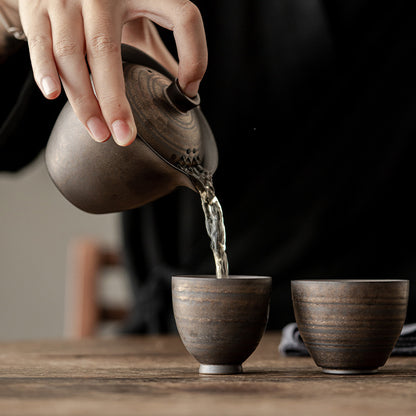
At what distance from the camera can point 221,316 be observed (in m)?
0.71

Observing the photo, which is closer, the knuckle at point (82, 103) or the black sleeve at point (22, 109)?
the knuckle at point (82, 103)

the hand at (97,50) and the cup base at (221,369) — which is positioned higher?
the hand at (97,50)

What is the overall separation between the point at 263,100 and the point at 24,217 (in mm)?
2728

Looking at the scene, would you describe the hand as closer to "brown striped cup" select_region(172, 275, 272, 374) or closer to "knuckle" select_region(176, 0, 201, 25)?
"knuckle" select_region(176, 0, 201, 25)

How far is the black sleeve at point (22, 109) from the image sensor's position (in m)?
1.18

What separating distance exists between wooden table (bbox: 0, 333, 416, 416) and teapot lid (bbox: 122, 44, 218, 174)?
0.25m

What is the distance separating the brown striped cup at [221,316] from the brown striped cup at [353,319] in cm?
6

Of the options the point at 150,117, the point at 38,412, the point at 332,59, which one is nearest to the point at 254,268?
the point at 332,59

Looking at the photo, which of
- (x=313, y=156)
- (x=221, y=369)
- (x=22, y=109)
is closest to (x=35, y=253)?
(x=313, y=156)

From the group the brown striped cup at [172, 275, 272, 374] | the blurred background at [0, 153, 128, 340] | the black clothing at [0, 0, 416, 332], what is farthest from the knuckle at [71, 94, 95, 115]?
the blurred background at [0, 153, 128, 340]

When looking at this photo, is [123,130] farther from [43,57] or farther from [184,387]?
[184,387]

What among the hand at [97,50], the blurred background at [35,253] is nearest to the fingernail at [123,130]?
the hand at [97,50]

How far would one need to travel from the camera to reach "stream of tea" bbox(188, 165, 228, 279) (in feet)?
2.69

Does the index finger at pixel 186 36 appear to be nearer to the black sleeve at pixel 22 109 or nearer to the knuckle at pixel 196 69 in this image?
the knuckle at pixel 196 69
